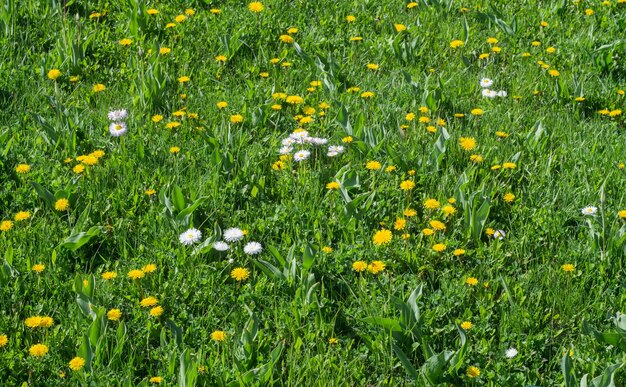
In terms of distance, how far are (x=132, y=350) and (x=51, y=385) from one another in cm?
27

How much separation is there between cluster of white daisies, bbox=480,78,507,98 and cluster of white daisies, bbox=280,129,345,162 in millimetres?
980

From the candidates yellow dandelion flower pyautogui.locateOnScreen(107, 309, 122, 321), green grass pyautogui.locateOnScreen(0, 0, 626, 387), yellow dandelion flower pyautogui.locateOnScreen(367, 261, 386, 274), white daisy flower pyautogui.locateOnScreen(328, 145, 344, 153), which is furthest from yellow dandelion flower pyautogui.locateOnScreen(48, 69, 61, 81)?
yellow dandelion flower pyautogui.locateOnScreen(367, 261, 386, 274)

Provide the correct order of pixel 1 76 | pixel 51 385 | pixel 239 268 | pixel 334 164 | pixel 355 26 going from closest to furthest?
pixel 51 385 < pixel 239 268 < pixel 334 164 < pixel 1 76 < pixel 355 26

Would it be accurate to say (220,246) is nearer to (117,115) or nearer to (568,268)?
(117,115)

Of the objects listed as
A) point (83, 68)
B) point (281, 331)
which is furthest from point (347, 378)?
point (83, 68)

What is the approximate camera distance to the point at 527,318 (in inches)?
117

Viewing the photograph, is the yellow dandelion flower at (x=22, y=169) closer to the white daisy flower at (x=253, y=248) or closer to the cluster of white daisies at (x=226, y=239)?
the cluster of white daisies at (x=226, y=239)

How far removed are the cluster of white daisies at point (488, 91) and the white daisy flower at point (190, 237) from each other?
1911mm

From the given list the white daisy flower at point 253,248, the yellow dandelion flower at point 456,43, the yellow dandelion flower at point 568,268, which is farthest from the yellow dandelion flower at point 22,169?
the yellow dandelion flower at point 456,43

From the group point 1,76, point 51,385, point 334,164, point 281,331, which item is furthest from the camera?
point 1,76

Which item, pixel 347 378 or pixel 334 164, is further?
pixel 334 164

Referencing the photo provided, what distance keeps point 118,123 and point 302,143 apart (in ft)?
2.92

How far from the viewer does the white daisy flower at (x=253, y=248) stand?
3.24 metres

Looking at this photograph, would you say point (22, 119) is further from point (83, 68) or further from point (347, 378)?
point (347, 378)
